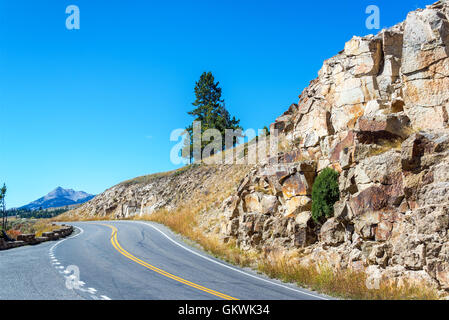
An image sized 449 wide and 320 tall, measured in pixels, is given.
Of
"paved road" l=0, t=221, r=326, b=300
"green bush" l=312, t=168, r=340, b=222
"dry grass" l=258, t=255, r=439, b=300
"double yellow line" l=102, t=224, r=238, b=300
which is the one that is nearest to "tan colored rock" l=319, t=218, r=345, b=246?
"green bush" l=312, t=168, r=340, b=222

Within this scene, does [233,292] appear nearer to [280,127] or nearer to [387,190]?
[387,190]

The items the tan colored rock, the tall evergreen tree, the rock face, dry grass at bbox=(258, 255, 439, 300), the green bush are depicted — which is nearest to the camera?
dry grass at bbox=(258, 255, 439, 300)

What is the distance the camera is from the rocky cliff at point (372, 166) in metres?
11.7

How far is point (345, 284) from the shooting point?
10.8 m

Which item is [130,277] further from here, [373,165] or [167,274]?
[373,165]

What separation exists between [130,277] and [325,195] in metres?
10.1

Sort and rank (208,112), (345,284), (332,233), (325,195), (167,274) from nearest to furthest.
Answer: (345,284), (167,274), (332,233), (325,195), (208,112)

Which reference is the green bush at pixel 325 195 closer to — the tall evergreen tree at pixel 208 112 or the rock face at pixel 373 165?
the rock face at pixel 373 165

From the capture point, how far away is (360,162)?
14.9 m

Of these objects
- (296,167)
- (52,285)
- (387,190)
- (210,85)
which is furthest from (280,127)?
(210,85)

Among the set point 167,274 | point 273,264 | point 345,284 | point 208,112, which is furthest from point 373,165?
point 208,112

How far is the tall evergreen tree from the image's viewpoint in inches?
2140

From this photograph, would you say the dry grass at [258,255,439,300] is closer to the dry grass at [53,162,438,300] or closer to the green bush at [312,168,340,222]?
the dry grass at [53,162,438,300]

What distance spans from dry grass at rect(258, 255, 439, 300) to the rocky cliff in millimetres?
575
